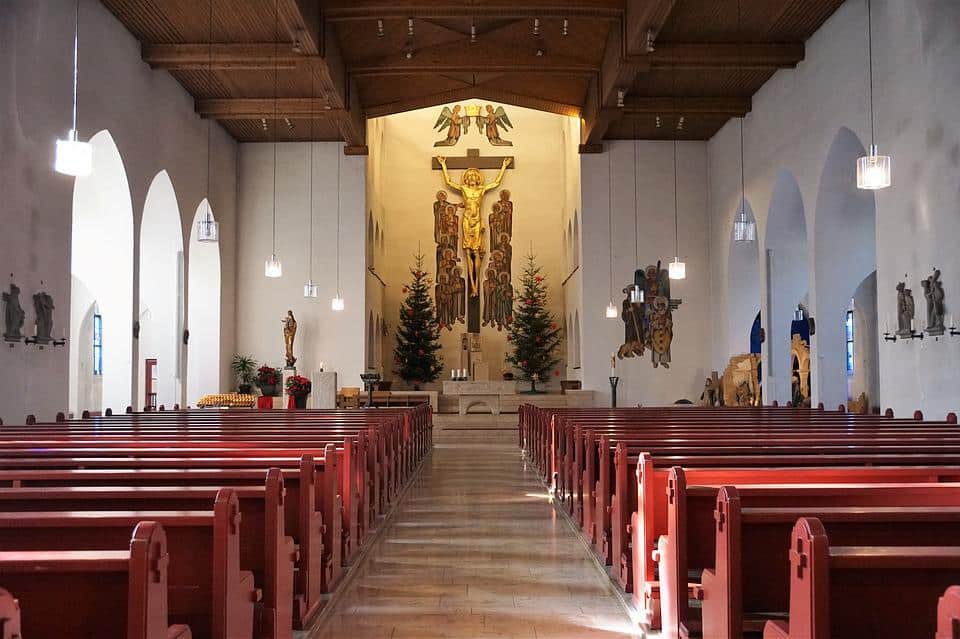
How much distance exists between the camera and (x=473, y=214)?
2312 cm

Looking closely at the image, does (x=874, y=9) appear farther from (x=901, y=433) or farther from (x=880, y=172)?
(x=901, y=433)

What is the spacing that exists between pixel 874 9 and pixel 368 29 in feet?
23.3

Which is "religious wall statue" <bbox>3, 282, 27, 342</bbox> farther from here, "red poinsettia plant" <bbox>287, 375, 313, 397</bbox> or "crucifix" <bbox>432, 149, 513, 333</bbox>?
"crucifix" <bbox>432, 149, 513, 333</bbox>

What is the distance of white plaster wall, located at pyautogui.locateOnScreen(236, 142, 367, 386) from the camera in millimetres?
18453

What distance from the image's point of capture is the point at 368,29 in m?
13.5

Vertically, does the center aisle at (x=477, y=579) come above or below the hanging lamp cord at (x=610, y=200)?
below

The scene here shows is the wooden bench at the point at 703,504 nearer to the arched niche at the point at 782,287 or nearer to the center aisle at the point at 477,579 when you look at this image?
the center aisle at the point at 477,579

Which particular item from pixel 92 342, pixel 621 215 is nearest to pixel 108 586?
pixel 621 215

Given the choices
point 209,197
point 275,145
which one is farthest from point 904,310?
point 275,145

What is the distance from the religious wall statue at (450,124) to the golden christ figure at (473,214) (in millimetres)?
481

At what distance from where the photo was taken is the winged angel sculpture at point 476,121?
23.3 meters

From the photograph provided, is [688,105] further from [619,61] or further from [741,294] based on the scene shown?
[741,294]

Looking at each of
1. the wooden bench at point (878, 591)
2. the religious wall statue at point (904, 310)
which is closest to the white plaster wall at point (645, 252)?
the religious wall statue at point (904, 310)

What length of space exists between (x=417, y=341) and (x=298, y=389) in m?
6.86
